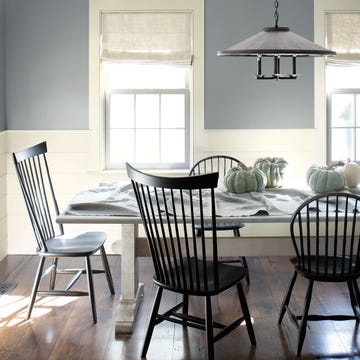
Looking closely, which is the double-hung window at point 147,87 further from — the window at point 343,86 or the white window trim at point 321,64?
the window at point 343,86

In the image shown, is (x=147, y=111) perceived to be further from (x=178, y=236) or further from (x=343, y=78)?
(x=178, y=236)

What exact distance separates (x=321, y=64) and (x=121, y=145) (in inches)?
69.0

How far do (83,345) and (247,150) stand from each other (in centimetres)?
255

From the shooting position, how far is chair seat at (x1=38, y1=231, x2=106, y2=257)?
4.14 metres

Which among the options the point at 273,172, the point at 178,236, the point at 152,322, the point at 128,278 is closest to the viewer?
the point at 178,236

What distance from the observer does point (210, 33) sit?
226 inches

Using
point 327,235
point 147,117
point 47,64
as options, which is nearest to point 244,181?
point 327,235

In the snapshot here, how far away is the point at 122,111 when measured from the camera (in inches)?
231

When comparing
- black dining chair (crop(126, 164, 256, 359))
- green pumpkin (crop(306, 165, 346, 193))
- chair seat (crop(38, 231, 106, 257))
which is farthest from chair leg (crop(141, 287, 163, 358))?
green pumpkin (crop(306, 165, 346, 193))

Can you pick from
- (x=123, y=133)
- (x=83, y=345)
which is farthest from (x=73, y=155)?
(x=83, y=345)

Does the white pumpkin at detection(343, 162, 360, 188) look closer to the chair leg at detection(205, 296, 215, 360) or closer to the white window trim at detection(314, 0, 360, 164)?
the chair leg at detection(205, 296, 215, 360)

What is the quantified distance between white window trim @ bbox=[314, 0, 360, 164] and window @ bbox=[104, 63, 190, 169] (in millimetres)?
1057

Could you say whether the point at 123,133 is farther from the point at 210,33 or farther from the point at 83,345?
the point at 83,345

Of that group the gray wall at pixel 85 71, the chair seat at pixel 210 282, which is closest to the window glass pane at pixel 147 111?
the gray wall at pixel 85 71
